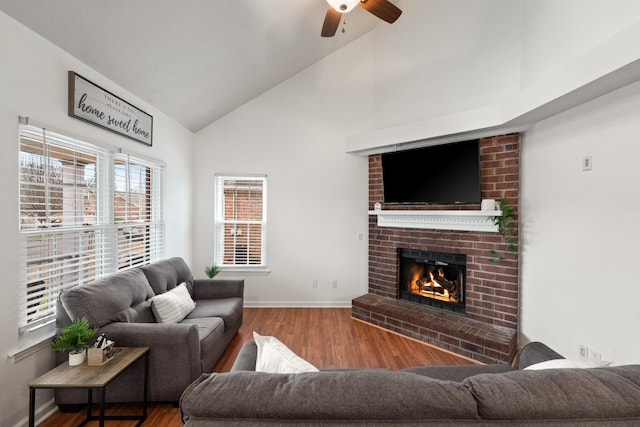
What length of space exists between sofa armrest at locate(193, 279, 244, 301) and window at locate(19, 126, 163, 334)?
71 centimetres

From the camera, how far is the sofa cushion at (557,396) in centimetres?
87

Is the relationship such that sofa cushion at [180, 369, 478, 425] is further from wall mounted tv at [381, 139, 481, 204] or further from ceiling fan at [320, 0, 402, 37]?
wall mounted tv at [381, 139, 481, 204]

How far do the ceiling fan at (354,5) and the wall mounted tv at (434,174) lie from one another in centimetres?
157

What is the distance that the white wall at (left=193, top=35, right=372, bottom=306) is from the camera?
4375 mm

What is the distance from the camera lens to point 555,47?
2.44m

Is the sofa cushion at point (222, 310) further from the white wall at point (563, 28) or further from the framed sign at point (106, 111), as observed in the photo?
the white wall at point (563, 28)

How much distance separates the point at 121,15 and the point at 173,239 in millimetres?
2551

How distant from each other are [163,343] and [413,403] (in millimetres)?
1890

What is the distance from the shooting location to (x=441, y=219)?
11.5 ft

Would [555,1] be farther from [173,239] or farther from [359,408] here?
[173,239]

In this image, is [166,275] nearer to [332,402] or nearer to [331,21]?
[332,402]

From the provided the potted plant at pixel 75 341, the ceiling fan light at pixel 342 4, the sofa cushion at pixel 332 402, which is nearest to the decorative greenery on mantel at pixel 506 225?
the ceiling fan light at pixel 342 4

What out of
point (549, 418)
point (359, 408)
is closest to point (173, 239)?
point (359, 408)

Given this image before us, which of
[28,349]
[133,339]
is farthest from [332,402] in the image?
[28,349]
